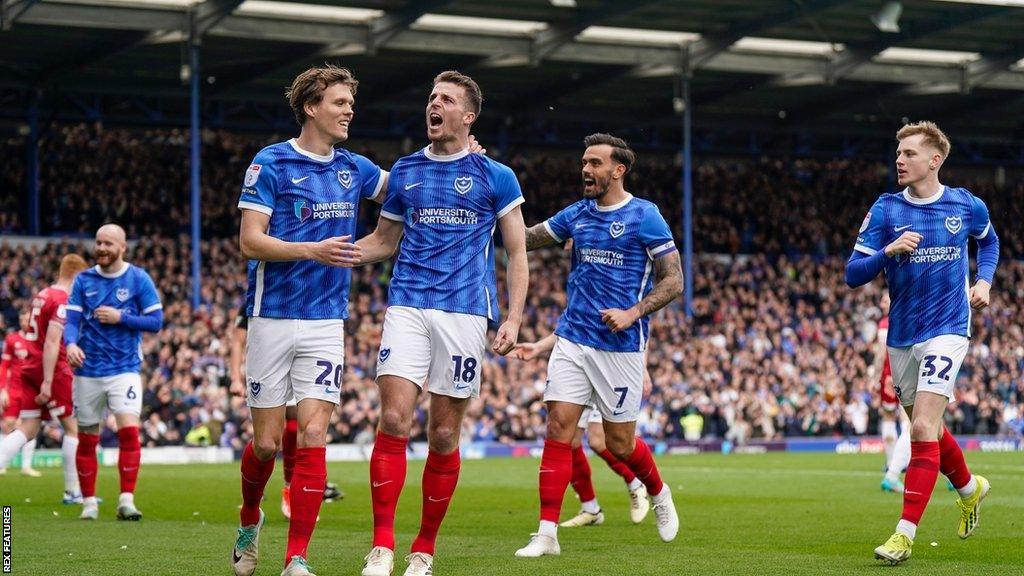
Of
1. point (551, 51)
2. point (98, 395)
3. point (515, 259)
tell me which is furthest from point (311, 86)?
point (551, 51)

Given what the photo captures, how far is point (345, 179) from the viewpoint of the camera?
798cm

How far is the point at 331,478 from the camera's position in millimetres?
20109

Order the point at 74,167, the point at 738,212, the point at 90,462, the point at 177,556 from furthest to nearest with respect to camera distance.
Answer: the point at 738,212 < the point at 74,167 < the point at 90,462 < the point at 177,556

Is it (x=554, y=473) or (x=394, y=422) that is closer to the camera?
(x=394, y=422)

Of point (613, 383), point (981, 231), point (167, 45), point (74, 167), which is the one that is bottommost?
point (613, 383)

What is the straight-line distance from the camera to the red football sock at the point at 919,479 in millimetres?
8719

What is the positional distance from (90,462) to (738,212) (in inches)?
1353

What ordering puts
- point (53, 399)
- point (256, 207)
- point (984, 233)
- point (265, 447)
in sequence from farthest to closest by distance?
point (53, 399), point (984, 233), point (265, 447), point (256, 207)

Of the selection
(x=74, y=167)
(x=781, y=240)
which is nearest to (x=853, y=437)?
(x=781, y=240)

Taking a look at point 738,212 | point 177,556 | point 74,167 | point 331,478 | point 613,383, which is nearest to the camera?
point 177,556

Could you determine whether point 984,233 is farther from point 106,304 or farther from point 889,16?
point 889,16

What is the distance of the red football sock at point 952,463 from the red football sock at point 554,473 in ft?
7.84

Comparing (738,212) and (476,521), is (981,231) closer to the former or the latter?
(476,521)

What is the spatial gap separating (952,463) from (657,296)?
2.17 m
